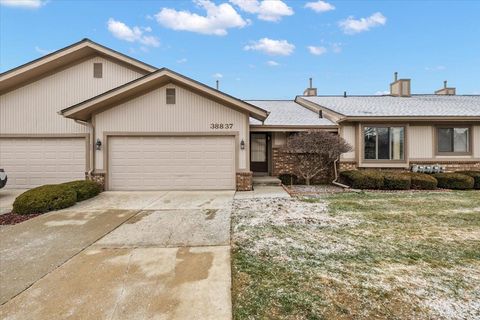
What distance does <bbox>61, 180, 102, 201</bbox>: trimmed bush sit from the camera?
831 centimetres

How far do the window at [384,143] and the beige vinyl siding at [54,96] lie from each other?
1083 cm

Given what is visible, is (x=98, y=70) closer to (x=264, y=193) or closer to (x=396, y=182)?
(x=264, y=193)

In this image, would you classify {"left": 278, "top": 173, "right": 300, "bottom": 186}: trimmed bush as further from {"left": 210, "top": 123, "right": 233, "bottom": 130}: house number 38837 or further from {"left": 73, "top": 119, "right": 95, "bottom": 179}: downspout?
{"left": 73, "top": 119, "right": 95, "bottom": 179}: downspout

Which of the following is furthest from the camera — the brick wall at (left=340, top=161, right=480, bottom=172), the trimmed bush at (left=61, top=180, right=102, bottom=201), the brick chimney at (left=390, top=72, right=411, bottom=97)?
the brick chimney at (left=390, top=72, right=411, bottom=97)

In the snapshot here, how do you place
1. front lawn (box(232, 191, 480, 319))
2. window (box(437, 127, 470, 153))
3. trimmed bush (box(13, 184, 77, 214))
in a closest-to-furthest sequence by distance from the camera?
1. front lawn (box(232, 191, 480, 319))
2. trimmed bush (box(13, 184, 77, 214))
3. window (box(437, 127, 470, 153))

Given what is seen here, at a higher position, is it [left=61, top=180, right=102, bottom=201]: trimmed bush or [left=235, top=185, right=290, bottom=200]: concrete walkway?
[left=61, top=180, right=102, bottom=201]: trimmed bush

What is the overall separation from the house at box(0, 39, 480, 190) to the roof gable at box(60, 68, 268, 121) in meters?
0.04

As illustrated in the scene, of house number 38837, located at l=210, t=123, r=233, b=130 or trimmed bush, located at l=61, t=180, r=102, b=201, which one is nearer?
trimmed bush, located at l=61, t=180, r=102, b=201

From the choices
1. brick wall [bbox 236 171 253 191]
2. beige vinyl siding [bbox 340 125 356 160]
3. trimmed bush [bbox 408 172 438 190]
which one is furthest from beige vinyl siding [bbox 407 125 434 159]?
brick wall [bbox 236 171 253 191]

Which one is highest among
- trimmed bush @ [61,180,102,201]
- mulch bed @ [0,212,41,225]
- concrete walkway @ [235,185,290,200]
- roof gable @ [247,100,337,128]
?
roof gable @ [247,100,337,128]

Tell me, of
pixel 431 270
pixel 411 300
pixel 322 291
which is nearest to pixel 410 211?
pixel 431 270

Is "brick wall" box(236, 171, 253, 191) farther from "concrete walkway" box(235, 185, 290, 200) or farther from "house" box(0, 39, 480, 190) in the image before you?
"concrete walkway" box(235, 185, 290, 200)

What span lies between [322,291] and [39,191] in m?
7.93

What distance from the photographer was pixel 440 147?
1198cm
